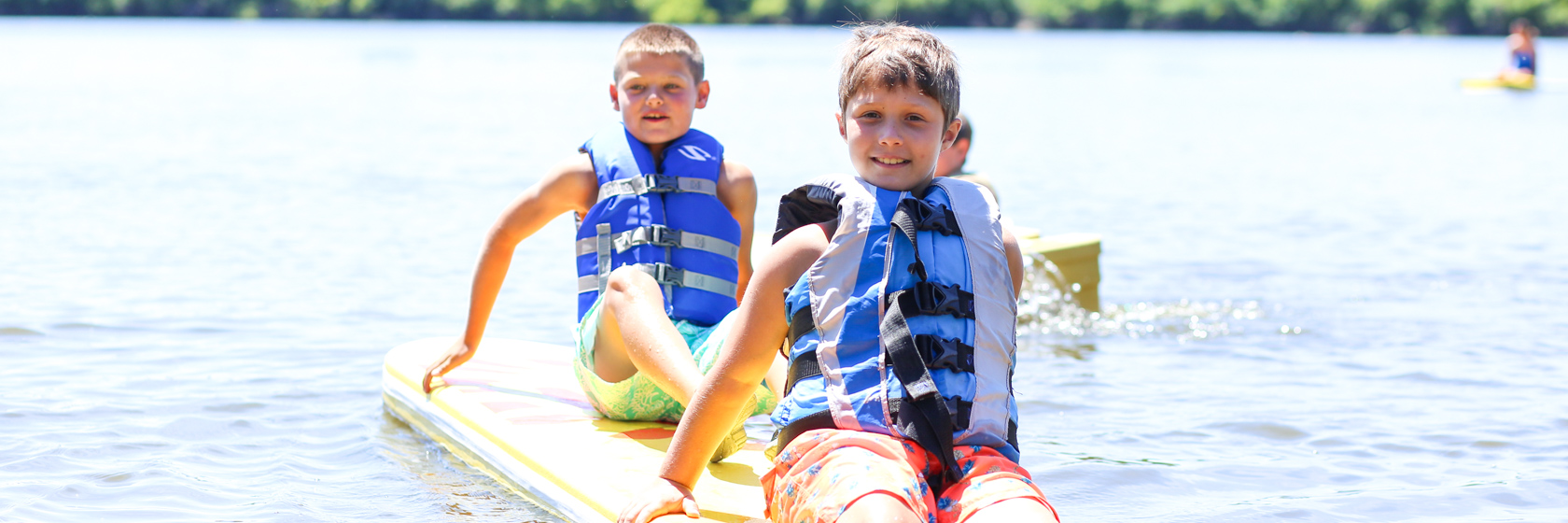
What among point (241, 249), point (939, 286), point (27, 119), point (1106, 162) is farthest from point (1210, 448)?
point (27, 119)

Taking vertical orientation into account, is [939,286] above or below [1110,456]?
above

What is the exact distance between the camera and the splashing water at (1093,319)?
274 inches

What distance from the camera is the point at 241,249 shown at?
9008mm

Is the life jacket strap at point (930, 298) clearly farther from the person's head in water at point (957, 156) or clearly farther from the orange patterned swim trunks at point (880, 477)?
the person's head in water at point (957, 156)

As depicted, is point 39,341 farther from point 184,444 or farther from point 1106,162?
point 1106,162

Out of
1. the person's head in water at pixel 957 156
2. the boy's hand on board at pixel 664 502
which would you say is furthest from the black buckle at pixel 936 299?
the person's head in water at pixel 957 156

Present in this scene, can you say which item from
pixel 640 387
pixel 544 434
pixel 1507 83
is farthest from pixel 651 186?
pixel 1507 83

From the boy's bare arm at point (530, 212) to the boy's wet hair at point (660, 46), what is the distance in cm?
31

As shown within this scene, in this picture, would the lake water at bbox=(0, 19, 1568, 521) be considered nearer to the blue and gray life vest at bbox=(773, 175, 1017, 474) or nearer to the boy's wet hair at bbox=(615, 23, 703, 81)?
the blue and gray life vest at bbox=(773, 175, 1017, 474)

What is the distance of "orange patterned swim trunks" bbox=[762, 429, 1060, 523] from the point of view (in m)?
2.58

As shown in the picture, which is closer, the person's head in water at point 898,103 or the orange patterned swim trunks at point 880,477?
the orange patterned swim trunks at point 880,477

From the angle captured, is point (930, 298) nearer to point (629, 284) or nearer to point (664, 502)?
point (664, 502)

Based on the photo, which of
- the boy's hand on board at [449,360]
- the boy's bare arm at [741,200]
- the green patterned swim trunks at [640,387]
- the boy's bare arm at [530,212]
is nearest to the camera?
the green patterned swim trunks at [640,387]

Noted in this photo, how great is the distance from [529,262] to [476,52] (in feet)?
107
